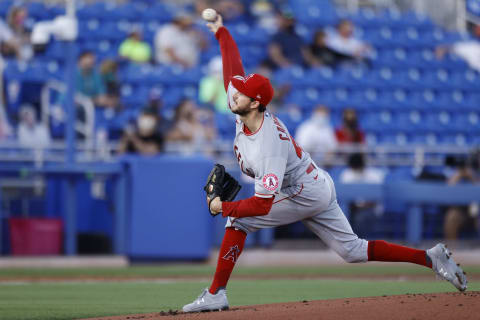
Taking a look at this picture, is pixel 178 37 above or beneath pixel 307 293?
above

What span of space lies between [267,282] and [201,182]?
8.38 feet

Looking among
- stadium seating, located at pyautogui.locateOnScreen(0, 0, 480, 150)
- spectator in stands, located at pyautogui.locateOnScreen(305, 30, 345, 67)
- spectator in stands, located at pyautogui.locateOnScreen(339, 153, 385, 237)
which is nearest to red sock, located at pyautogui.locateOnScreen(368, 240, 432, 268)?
spectator in stands, located at pyautogui.locateOnScreen(339, 153, 385, 237)

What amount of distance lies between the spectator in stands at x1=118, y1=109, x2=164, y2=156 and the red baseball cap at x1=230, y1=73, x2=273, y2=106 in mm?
6383

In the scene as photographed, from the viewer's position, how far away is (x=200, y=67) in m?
15.7

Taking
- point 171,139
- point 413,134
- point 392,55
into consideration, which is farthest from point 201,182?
point 392,55

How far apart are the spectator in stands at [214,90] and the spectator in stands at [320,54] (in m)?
2.17

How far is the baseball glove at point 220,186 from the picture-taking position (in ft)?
18.8

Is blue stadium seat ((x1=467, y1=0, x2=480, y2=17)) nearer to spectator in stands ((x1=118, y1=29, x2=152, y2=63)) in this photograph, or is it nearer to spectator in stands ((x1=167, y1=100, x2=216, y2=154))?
spectator in stands ((x1=118, y1=29, x2=152, y2=63))

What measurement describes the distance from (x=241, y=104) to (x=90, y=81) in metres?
8.74

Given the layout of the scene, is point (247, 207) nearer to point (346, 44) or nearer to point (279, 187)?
point (279, 187)

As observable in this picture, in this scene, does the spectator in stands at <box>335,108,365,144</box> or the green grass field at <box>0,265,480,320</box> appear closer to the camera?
the green grass field at <box>0,265,480,320</box>

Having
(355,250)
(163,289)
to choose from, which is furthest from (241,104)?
(163,289)

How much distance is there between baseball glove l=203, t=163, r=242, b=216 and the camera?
5.74m

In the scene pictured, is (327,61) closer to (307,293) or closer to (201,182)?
(201,182)
